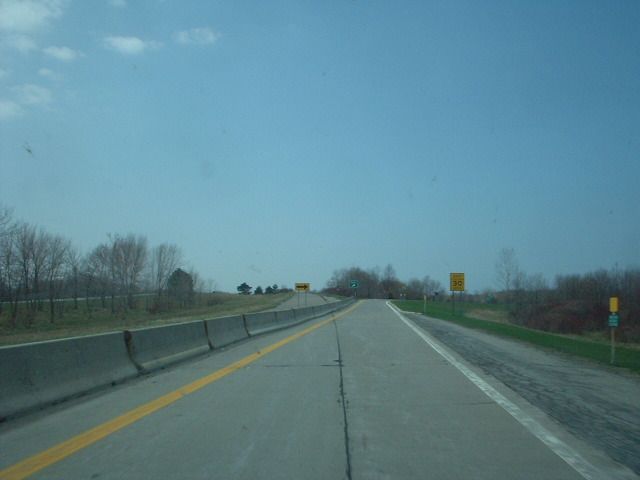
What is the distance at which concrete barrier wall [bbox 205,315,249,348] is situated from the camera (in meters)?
18.3

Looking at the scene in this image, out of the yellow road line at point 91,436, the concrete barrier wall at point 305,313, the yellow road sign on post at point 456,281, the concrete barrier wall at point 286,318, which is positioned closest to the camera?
the yellow road line at point 91,436

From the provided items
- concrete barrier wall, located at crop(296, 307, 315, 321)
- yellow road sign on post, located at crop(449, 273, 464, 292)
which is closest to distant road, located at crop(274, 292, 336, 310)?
concrete barrier wall, located at crop(296, 307, 315, 321)

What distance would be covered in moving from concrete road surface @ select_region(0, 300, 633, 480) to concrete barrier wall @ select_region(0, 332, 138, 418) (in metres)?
0.30

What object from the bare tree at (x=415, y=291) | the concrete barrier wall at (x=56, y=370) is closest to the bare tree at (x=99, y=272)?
the concrete barrier wall at (x=56, y=370)

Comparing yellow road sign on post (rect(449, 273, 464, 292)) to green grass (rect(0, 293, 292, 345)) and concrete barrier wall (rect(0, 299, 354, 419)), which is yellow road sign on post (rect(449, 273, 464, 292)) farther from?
concrete barrier wall (rect(0, 299, 354, 419))

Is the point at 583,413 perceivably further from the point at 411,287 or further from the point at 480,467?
the point at 411,287

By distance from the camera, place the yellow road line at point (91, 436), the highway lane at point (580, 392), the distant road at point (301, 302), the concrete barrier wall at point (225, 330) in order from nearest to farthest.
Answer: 1. the yellow road line at point (91, 436)
2. the highway lane at point (580, 392)
3. the concrete barrier wall at point (225, 330)
4. the distant road at point (301, 302)

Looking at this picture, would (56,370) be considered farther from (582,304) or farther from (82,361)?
(582,304)

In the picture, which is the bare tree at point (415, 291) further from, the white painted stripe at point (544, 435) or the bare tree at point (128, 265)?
the white painted stripe at point (544, 435)

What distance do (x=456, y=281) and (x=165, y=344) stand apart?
1662 inches

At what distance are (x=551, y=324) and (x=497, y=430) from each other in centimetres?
5417

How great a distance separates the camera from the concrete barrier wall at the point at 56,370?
26.1 ft

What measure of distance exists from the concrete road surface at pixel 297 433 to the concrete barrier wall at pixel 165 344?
0.73 meters

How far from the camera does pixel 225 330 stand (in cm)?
1998
